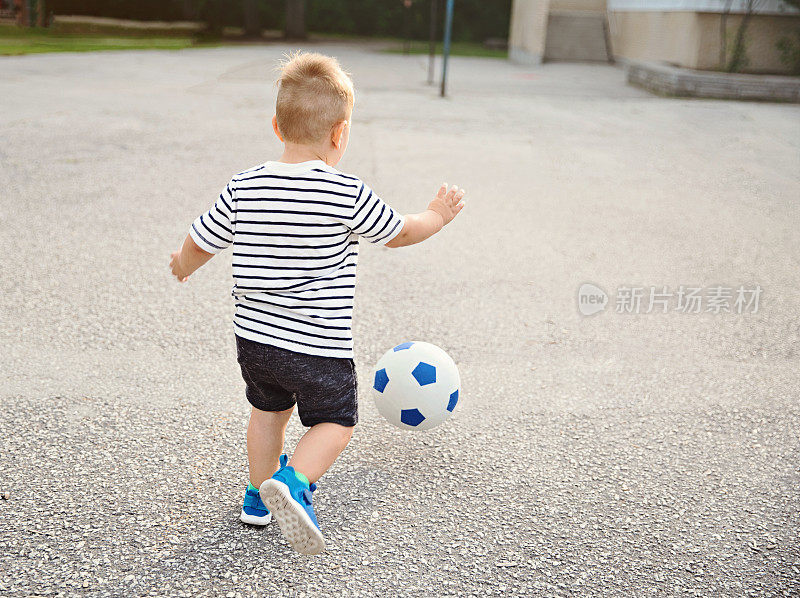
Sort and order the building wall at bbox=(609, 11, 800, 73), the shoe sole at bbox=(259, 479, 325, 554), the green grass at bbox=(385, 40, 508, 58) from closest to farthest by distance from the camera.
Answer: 1. the shoe sole at bbox=(259, 479, 325, 554)
2. the building wall at bbox=(609, 11, 800, 73)
3. the green grass at bbox=(385, 40, 508, 58)

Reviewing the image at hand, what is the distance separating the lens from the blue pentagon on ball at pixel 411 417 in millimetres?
3182

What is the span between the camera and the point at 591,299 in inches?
206

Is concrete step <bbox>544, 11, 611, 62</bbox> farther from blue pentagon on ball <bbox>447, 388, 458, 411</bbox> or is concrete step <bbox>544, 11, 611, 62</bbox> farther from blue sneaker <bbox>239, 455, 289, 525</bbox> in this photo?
blue sneaker <bbox>239, 455, 289, 525</bbox>

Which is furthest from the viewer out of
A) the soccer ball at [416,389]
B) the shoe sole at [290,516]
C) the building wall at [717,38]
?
the building wall at [717,38]

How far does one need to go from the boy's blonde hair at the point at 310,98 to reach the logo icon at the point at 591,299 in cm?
300

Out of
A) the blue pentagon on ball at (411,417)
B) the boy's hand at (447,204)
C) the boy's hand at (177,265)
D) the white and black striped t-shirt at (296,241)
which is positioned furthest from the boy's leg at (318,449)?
the boy's hand at (447,204)

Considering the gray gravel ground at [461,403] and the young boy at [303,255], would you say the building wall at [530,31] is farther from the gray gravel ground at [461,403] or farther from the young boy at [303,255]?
the young boy at [303,255]

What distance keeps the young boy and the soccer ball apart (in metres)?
0.60

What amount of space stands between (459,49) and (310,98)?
31.9 meters

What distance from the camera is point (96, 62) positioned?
18984 millimetres

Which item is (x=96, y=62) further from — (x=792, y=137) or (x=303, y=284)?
(x=303, y=284)

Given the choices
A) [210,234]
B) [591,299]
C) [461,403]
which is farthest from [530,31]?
[210,234]

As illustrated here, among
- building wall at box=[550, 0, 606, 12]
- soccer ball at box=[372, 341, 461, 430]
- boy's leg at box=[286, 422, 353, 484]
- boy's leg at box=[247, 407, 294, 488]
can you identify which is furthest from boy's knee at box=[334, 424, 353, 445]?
building wall at box=[550, 0, 606, 12]

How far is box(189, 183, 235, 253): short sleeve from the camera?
8.16ft
